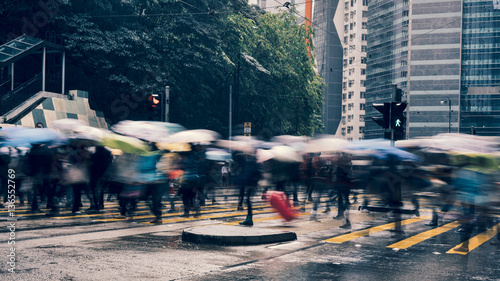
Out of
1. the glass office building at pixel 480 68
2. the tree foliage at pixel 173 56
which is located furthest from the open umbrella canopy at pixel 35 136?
the glass office building at pixel 480 68

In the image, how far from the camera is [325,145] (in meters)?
15.8

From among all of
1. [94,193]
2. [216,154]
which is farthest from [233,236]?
[216,154]

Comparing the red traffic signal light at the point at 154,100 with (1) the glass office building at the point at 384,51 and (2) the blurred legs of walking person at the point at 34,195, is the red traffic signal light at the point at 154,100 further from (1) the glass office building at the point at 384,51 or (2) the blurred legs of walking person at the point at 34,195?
(1) the glass office building at the point at 384,51

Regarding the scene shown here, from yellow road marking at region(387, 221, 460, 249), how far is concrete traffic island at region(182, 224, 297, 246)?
1.90 metres

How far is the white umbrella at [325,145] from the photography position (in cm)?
1516

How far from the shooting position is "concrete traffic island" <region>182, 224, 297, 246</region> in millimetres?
9922

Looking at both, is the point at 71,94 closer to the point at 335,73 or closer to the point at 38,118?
the point at 38,118

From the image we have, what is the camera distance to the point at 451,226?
44.5 feet

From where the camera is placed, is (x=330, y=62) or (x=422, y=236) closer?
(x=422, y=236)

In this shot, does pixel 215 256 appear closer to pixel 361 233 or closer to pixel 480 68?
pixel 361 233

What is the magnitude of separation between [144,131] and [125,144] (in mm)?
693

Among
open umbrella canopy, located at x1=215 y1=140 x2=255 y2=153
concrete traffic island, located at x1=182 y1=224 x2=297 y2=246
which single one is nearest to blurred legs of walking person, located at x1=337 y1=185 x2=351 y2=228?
open umbrella canopy, located at x1=215 y1=140 x2=255 y2=153

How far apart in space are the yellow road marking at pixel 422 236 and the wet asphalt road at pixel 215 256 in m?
0.15

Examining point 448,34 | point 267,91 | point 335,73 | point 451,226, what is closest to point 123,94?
point 267,91
